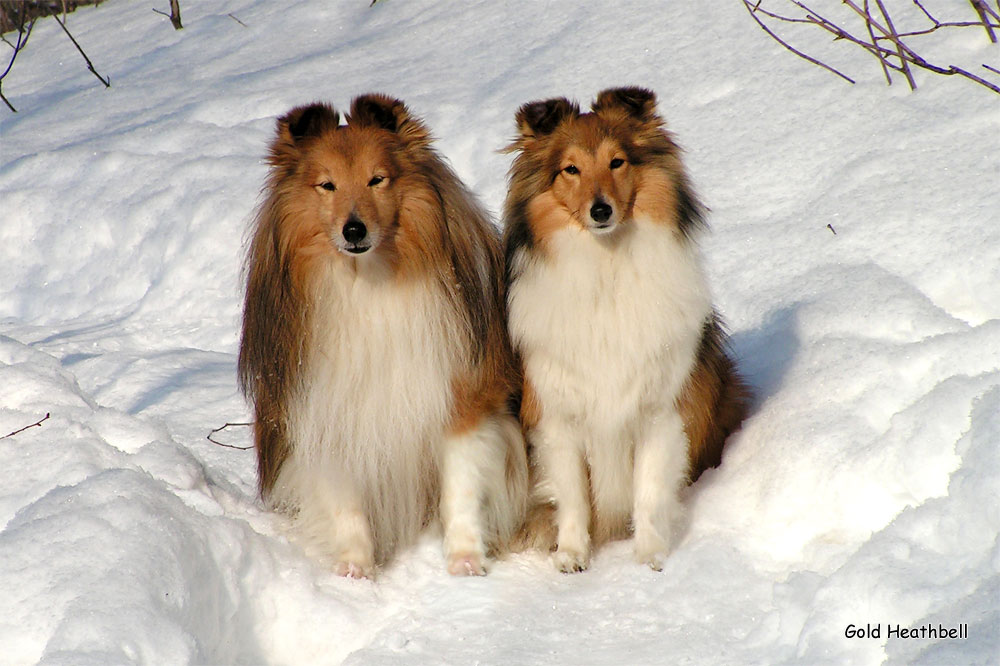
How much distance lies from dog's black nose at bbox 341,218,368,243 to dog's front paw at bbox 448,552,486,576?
3.78 ft

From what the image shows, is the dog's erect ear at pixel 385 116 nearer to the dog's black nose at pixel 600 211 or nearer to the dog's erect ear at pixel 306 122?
the dog's erect ear at pixel 306 122

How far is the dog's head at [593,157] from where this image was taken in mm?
3443

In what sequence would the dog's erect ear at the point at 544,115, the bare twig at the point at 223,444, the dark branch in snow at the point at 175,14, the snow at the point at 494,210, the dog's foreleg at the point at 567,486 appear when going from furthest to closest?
the dark branch in snow at the point at 175,14, the bare twig at the point at 223,444, the dog's foreleg at the point at 567,486, the dog's erect ear at the point at 544,115, the snow at the point at 494,210

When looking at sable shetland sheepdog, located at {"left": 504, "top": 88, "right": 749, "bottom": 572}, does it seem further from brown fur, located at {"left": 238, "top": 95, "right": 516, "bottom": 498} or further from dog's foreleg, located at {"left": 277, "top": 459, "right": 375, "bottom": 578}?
dog's foreleg, located at {"left": 277, "top": 459, "right": 375, "bottom": 578}

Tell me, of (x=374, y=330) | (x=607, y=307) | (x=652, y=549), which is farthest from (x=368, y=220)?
(x=652, y=549)

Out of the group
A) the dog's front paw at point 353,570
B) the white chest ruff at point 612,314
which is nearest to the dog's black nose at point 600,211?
the white chest ruff at point 612,314

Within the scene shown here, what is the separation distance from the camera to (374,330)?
A: 11.7ft

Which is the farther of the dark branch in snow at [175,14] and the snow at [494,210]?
the dark branch in snow at [175,14]

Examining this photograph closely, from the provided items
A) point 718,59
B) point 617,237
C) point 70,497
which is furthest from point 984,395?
point 718,59

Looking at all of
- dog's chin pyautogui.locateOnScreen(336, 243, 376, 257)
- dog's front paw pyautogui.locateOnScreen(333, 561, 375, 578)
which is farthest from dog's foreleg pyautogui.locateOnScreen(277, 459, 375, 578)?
dog's chin pyautogui.locateOnScreen(336, 243, 376, 257)

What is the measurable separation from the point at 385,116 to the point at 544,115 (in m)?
0.54

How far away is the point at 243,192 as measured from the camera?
20.7 ft

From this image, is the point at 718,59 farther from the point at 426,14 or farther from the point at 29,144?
the point at 29,144

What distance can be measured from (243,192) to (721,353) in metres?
3.43
